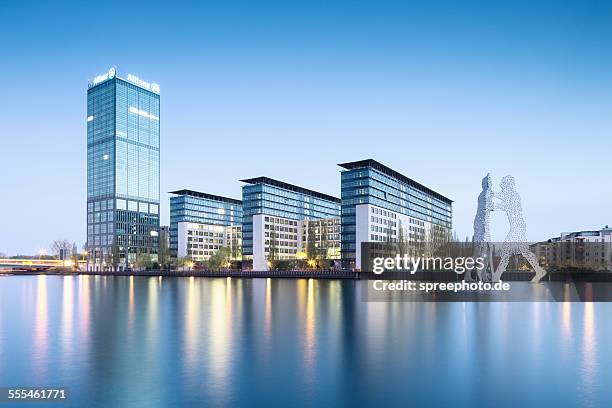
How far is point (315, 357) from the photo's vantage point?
84.4ft

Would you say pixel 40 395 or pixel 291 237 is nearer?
pixel 40 395

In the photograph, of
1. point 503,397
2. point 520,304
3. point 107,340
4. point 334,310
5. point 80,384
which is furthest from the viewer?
point 520,304

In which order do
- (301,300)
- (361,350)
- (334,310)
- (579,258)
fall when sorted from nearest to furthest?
1. (361,350)
2. (334,310)
3. (301,300)
4. (579,258)

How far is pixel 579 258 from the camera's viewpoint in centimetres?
18212

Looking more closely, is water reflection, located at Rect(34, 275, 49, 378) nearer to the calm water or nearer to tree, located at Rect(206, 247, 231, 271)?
the calm water

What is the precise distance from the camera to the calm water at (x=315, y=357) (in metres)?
19.6

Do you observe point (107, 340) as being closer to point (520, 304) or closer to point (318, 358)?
point (318, 358)

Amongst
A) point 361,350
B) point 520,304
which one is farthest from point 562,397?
point 520,304

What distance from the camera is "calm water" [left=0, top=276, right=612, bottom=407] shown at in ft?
64.2

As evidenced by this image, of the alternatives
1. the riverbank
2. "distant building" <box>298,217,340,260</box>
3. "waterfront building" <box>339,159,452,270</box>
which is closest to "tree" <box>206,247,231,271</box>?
the riverbank

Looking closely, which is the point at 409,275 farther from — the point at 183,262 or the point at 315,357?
the point at 183,262

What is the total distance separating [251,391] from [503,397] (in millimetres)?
9758

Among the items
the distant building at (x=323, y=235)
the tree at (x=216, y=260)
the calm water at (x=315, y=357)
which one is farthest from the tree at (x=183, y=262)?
the calm water at (x=315, y=357)

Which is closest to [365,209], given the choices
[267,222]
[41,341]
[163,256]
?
[267,222]
